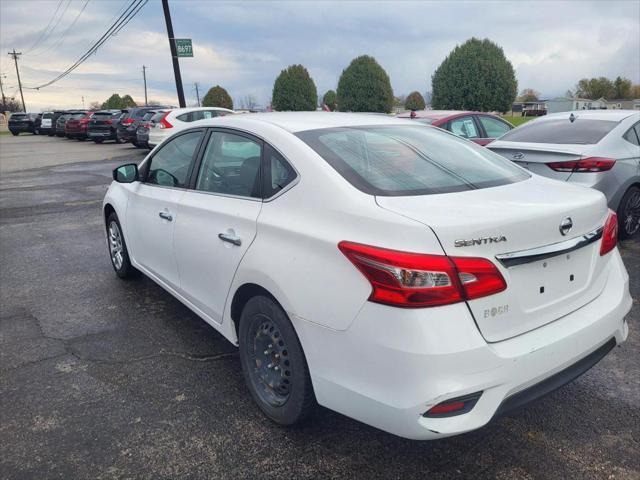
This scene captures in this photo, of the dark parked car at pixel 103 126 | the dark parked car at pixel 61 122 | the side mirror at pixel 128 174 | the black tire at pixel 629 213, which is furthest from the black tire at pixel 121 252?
the dark parked car at pixel 61 122

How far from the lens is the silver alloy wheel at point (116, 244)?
4.91 meters

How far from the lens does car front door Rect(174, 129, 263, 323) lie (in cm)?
280

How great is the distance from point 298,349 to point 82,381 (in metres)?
1.70

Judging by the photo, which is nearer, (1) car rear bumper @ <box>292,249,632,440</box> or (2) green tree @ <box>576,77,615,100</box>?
(1) car rear bumper @ <box>292,249,632,440</box>

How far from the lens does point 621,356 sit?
134 inches

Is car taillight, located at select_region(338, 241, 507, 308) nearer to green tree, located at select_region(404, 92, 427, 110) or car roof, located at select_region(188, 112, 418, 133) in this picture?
car roof, located at select_region(188, 112, 418, 133)

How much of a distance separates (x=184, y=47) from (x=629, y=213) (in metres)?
14.2

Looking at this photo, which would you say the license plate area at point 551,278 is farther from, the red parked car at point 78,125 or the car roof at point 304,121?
the red parked car at point 78,125

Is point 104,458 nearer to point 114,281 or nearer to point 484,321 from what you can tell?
point 484,321

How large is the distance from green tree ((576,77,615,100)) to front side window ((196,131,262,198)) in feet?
408

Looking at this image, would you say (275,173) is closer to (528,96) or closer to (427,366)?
(427,366)

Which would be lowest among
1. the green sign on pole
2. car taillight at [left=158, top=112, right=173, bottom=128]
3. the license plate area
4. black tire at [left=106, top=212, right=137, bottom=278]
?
black tire at [left=106, top=212, right=137, bottom=278]

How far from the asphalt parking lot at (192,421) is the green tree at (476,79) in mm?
25489

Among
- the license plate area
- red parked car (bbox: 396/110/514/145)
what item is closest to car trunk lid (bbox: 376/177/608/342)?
the license plate area
